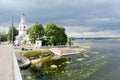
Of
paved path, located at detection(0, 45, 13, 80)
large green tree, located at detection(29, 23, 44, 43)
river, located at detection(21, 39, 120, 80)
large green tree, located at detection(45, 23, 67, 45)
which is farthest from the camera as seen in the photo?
large green tree, located at detection(29, 23, 44, 43)

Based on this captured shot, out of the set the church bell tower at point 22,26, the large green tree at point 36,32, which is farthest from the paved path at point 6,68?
the church bell tower at point 22,26

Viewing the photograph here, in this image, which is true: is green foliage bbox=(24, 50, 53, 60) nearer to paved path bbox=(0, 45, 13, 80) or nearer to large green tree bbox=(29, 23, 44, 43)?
large green tree bbox=(29, 23, 44, 43)

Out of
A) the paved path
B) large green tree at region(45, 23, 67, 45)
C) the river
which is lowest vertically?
the river

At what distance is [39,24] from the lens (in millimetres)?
108500

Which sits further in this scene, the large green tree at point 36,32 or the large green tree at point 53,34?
the large green tree at point 36,32

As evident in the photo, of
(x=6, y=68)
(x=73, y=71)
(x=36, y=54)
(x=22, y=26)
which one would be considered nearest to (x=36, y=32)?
(x=36, y=54)

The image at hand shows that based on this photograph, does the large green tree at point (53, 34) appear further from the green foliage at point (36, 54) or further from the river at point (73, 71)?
the river at point (73, 71)

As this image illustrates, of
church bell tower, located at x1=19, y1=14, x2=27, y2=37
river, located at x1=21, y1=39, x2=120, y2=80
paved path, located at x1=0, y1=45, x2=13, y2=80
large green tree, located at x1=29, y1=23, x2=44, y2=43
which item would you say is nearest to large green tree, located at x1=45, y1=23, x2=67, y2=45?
large green tree, located at x1=29, y1=23, x2=44, y2=43

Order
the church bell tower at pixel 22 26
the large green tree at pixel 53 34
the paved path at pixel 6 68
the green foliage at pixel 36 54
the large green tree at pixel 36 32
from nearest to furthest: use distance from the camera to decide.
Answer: the paved path at pixel 6 68 → the green foliage at pixel 36 54 → the large green tree at pixel 53 34 → the large green tree at pixel 36 32 → the church bell tower at pixel 22 26

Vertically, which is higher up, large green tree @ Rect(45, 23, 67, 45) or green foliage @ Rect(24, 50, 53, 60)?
large green tree @ Rect(45, 23, 67, 45)

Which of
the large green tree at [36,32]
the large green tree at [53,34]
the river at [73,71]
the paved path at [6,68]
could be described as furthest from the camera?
the large green tree at [36,32]

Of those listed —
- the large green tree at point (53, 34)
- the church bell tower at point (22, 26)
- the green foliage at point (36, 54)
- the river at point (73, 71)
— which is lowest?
the river at point (73, 71)

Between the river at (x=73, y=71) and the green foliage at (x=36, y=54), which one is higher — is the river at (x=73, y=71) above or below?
below

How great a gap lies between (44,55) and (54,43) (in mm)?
27771
